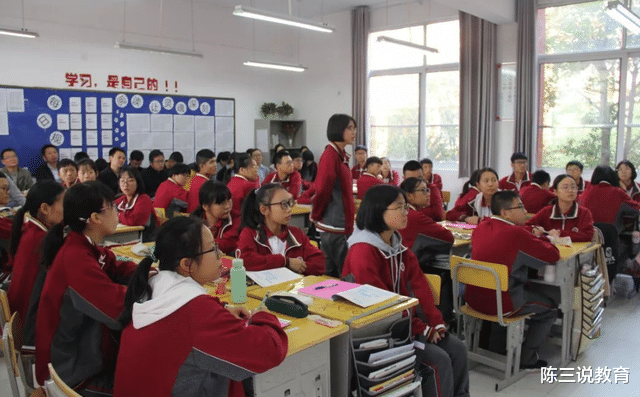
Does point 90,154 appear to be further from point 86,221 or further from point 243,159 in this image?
point 86,221

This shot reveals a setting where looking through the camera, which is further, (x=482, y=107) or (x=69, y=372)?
(x=482, y=107)

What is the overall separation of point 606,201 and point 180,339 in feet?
15.7

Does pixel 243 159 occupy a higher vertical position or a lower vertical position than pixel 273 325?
higher

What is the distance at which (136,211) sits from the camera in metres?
4.54

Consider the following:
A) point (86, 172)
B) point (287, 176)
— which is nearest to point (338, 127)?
point (287, 176)

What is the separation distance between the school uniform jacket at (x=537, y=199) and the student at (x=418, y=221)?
6.64ft

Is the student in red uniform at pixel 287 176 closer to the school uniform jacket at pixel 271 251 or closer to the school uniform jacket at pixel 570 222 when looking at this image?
the school uniform jacket at pixel 570 222

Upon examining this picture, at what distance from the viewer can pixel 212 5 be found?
9688mm

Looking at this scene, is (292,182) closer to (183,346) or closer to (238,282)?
(238,282)

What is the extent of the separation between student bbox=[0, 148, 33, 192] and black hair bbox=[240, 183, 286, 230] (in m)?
5.18

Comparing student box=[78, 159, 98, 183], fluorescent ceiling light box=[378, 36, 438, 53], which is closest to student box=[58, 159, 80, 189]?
student box=[78, 159, 98, 183]

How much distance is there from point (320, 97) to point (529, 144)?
14.1ft

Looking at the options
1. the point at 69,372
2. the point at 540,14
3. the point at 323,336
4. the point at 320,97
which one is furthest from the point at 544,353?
the point at 320,97

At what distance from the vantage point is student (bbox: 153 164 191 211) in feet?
17.8
